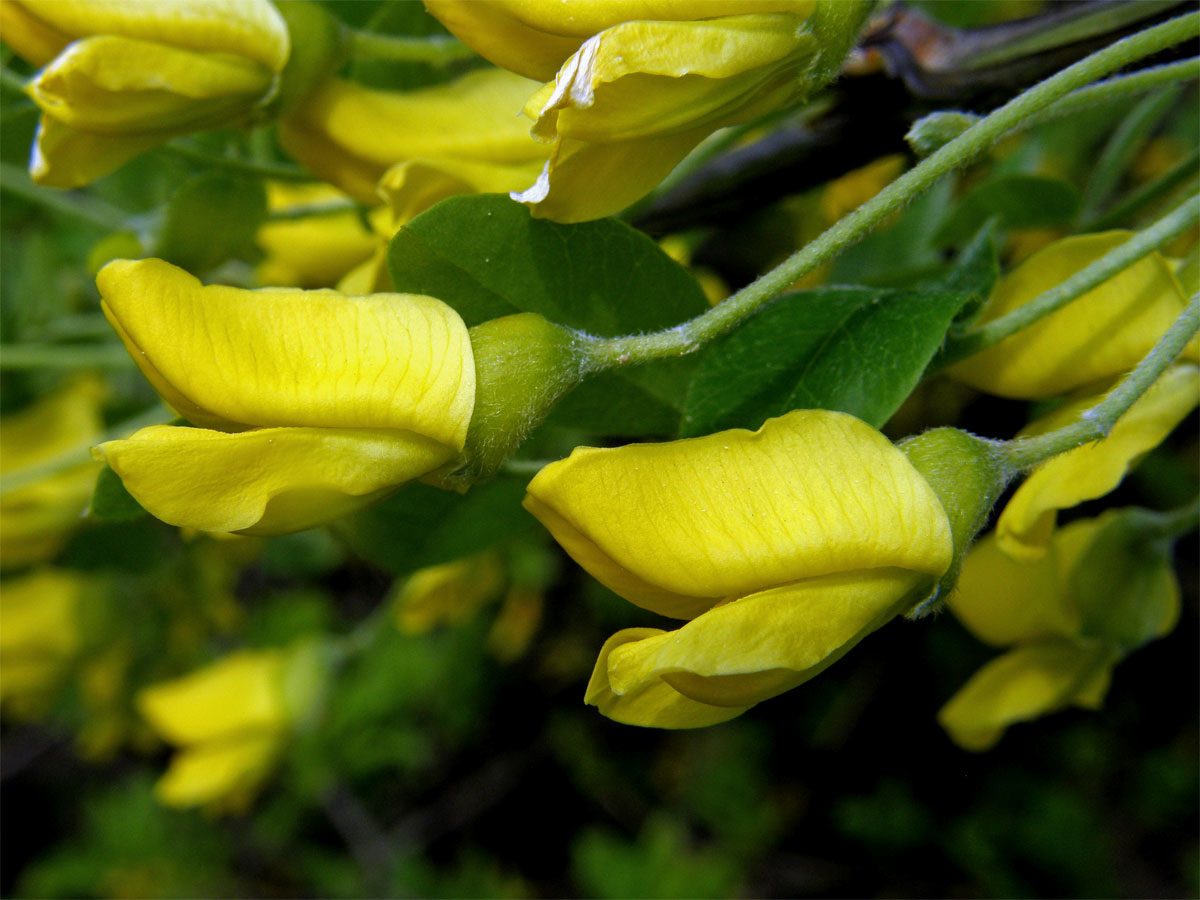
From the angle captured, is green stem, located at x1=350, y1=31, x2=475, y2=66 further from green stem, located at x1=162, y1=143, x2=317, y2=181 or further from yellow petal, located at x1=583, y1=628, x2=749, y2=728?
yellow petal, located at x1=583, y1=628, x2=749, y2=728

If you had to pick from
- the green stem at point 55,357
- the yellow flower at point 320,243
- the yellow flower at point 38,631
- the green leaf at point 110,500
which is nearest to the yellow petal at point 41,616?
the yellow flower at point 38,631

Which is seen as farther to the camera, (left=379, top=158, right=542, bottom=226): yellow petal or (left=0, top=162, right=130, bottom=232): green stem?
(left=0, top=162, right=130, bottom=232): green stem

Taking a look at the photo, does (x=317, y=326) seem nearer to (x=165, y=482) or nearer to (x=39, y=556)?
(x=165, y=482)

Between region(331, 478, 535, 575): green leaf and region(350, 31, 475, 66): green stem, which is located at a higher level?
region(350, 31, 475, 66): green stem

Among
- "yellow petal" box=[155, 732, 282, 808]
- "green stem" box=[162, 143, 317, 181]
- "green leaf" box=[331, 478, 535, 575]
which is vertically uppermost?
"green stem" box=[162, 143, 317, 181]

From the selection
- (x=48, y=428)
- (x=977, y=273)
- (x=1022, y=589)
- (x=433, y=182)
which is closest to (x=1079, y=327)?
(x=977, y=273)

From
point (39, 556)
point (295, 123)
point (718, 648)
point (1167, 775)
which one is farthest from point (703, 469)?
point (1167, 775)

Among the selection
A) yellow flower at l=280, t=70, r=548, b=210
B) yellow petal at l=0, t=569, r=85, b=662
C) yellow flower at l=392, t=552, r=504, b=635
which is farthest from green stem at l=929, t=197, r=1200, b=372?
yellow petal at l=0, t=569, r=85, b=662

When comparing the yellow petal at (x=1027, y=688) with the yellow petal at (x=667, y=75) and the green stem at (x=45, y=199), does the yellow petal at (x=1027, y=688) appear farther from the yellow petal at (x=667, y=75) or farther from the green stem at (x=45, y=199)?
the green stem at (x=45, y=199)
